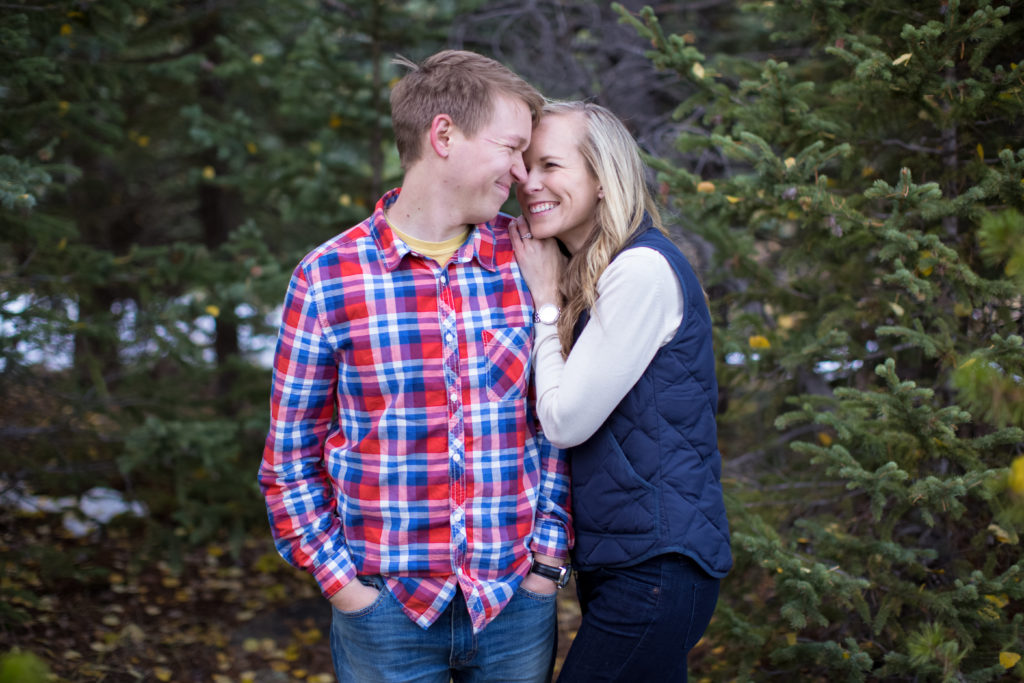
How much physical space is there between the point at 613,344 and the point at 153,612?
410 cm

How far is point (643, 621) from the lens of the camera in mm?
2051

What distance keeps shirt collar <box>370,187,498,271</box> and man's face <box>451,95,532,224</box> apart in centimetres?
9

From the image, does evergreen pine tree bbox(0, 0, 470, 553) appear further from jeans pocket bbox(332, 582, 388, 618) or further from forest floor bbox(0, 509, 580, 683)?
jeans pocket bbox(332, 582, 388, 618)

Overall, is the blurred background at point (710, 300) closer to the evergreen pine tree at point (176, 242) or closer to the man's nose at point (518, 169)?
the evergreen pine tree at point (176, 242)

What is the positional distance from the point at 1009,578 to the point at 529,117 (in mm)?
2366

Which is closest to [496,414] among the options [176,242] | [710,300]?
[710,300]

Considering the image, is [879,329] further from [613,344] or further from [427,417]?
[427,417]

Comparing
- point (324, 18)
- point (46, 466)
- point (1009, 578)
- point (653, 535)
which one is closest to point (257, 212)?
point (324, 18)

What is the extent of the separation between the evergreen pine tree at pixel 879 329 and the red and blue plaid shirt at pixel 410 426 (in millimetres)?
1258

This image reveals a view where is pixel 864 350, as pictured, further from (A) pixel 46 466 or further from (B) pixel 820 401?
(A) pixel 46 466

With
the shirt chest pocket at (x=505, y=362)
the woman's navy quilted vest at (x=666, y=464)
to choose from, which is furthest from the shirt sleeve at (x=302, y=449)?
the woman's navy quilted vest at (x=666, y=464)

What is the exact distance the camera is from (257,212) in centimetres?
662

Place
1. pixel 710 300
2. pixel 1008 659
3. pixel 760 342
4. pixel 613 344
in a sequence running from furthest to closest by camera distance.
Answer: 1. pixel 710 300
2. pixel 760 342
3. pixel 1008 659
4. pixel 613 344

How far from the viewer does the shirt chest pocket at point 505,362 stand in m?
2.18
